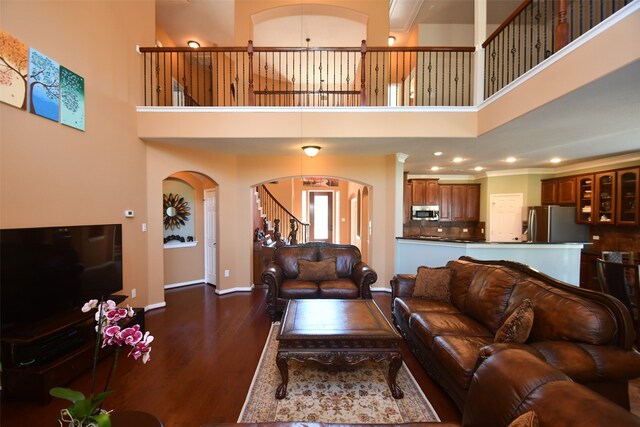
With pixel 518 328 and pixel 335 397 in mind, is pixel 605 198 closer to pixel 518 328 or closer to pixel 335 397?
pixel 518 328

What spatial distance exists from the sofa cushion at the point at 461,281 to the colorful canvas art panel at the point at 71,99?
4.44m

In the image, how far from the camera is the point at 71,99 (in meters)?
2.85

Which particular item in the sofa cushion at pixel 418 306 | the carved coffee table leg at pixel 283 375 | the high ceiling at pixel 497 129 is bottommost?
the carved coffee table leg at pixel 283 375

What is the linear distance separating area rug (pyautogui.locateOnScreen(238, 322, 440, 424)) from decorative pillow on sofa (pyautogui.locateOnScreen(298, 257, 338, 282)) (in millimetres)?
1576

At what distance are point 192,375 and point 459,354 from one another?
2.29m

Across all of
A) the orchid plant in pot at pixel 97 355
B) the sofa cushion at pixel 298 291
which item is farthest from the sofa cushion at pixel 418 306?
the orchid plant in pot at pixel 97 355

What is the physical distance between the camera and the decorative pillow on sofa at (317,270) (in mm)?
4184

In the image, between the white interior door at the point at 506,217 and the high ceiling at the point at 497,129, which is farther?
the white interior door at the point at 506,217

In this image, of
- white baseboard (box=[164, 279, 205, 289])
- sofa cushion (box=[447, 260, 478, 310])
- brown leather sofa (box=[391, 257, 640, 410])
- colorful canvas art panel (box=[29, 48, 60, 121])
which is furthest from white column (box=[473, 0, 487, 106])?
white baseboard (box=[164, 279, 205, 289])

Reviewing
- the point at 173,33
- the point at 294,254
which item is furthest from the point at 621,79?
the point at 173,33

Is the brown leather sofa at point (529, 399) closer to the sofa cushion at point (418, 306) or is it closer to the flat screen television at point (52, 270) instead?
the sofa cushion at point (418, 306)

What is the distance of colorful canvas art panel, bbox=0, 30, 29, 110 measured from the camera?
219 centimetres

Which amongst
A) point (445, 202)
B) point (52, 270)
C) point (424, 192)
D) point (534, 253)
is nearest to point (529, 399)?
point (52, 270)

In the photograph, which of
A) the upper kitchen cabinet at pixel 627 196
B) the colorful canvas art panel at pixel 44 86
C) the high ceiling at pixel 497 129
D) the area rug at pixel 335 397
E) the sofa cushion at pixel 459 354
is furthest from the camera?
the upper kitchen cabinet at pixel 627 196
